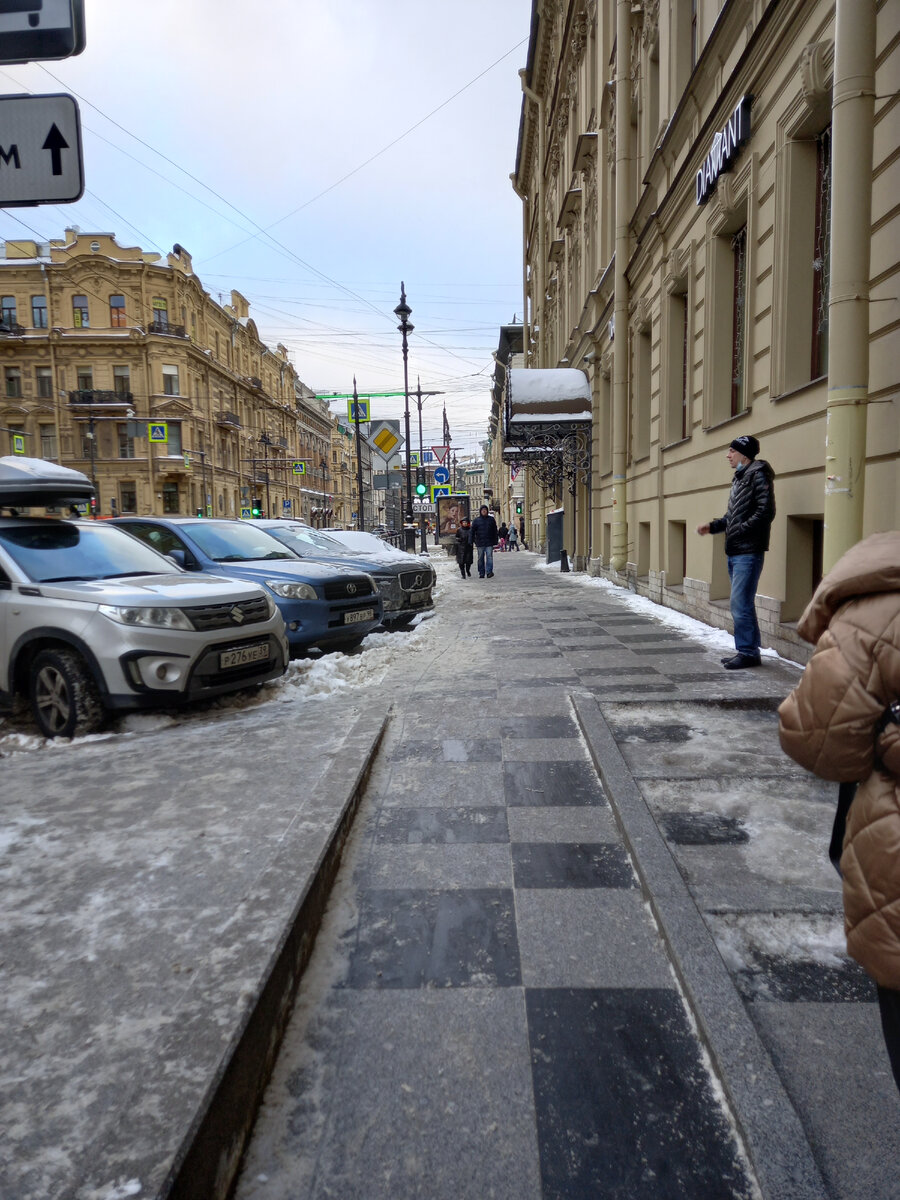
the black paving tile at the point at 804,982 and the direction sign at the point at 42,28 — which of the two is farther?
the direction sign at the point at 42,28

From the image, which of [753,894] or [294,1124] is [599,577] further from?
[294,1124]

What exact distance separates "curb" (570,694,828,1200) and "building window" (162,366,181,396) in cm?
5408

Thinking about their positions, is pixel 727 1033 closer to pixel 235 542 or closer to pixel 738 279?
pixel 235 542

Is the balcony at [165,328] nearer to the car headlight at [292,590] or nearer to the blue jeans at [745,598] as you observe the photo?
the car headlight at [292,590]

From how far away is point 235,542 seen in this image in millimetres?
8945

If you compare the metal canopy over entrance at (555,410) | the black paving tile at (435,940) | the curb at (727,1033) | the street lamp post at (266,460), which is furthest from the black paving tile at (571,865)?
the street lamp post at (266,460)

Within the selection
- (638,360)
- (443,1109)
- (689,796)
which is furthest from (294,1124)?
(638,360)

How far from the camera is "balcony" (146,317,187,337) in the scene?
1970 inches

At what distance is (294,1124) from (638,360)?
14.1 m

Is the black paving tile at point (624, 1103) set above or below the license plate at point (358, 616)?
below

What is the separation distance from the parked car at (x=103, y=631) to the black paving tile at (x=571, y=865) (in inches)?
122

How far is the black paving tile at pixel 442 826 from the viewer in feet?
11.8

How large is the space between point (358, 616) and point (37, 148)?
536 cm

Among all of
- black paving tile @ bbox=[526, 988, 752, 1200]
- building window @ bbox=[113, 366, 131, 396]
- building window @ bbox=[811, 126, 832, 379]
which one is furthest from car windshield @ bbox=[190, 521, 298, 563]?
building window @ bbox=[113, 366, 131, 396]
